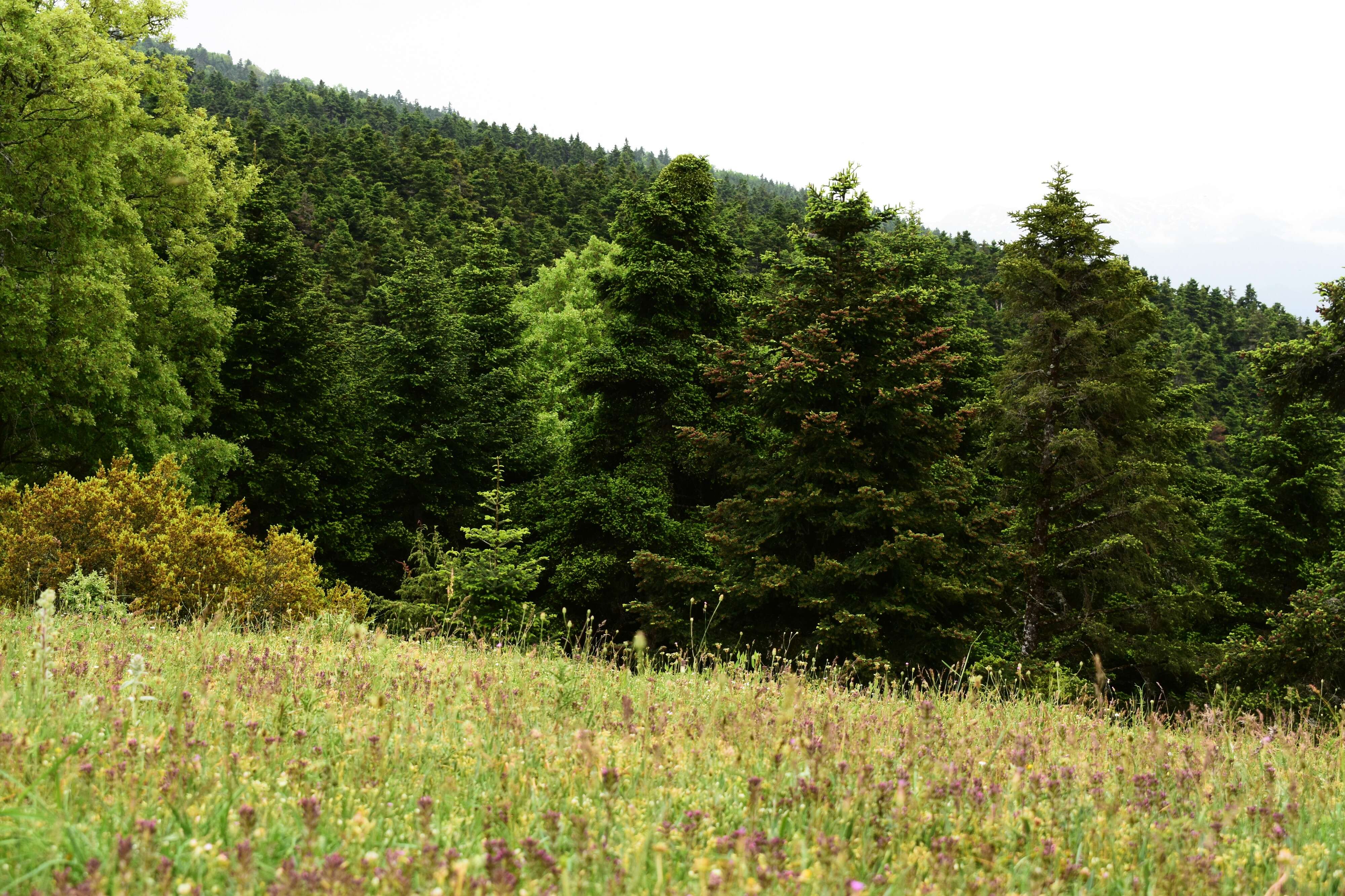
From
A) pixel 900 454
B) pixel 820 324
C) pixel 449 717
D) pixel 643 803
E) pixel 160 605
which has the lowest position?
pixel 160 605

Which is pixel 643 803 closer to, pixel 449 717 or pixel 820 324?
pixel 449 717

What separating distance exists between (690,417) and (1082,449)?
9.76 meters

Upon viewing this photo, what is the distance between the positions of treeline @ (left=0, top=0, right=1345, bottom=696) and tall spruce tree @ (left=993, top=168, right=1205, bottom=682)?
4.3 inches

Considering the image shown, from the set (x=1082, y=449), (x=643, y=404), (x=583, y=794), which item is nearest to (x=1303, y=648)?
(x=1082, y=449)

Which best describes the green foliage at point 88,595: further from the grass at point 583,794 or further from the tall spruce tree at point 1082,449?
the tall spruce tree at point 1082,449

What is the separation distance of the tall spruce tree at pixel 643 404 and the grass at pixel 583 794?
50.5 ft

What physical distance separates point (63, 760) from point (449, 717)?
1.65 meters

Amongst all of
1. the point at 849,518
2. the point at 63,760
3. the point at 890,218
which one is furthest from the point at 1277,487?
the point at 63,760

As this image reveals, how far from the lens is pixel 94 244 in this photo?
63.3ft

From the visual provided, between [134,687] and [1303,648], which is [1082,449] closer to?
[1303,648]

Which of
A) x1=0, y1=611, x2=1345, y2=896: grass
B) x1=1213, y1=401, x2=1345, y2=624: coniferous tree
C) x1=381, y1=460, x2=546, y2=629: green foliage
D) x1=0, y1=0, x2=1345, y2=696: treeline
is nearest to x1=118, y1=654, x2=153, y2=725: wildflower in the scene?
x1=0, y1=611, x2=1345, y2=896: grass

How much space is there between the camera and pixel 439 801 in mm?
2967

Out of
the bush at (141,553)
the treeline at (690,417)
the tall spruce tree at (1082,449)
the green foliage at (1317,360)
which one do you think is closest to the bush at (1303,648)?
the treeline at (690,417)

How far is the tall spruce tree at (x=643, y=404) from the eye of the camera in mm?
20438
